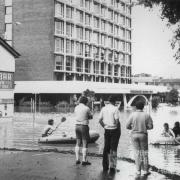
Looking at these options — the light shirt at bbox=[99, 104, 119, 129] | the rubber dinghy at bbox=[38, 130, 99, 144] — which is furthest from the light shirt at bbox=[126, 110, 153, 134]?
the rubber dinghy at bbox=[38, 130, 99, 144]

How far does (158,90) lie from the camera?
317ft

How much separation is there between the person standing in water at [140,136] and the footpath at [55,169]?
0.93 feet

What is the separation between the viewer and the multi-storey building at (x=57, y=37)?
71500 mm

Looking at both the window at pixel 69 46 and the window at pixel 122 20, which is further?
the window at pixel 122 20

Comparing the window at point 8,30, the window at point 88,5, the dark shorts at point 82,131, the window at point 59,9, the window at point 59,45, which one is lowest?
the dark shorts at point 82,131

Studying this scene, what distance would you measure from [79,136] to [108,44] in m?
78.7

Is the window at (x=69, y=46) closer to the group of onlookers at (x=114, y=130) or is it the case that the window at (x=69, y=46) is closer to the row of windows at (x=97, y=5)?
the row of windows at (x=97, y=5)

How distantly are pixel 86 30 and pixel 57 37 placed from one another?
9905mm

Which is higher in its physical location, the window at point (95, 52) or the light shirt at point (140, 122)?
the window at point (95, 52)

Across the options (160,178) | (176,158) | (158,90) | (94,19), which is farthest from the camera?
(158,90)

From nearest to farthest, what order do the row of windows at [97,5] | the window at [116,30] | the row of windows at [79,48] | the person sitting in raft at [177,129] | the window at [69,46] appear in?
the person sitting in raft at [177,129], the row of windows at [79,48], the window at [69,46], the row of windows at [97,5], the window at [116,30]

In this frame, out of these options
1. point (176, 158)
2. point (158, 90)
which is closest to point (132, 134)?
point (176, 158)

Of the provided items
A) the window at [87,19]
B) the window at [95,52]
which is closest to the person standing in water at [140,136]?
the window at [87,19]

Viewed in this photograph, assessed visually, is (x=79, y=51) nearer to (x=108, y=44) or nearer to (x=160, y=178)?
(x=108, y=44)
